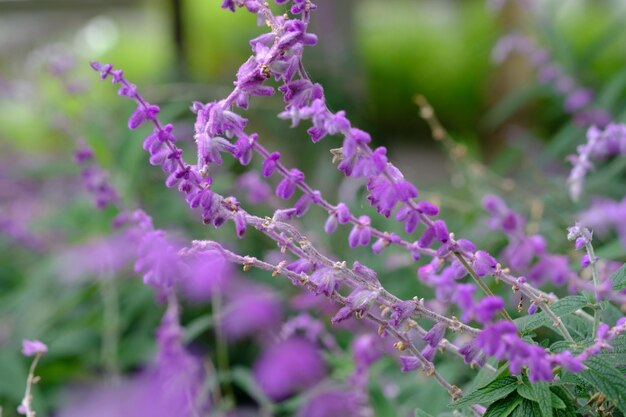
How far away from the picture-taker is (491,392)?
77 cm

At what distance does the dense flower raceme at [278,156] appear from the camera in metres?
0.70

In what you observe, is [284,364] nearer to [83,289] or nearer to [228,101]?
[83,289]

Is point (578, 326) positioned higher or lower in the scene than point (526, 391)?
higher

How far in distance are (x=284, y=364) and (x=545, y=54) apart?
1440mm

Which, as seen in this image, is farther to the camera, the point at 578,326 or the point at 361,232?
the point at 578,326

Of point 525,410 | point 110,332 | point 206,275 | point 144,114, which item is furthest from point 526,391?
point 110,332

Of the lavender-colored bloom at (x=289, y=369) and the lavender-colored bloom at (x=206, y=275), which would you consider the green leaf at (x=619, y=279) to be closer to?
the lavender-colored bloom at (x=206, y=275)

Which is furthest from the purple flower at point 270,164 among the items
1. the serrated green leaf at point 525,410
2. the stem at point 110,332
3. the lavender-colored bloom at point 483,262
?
the stem at point 110,332

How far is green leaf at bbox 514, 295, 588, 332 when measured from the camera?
78 centimetres

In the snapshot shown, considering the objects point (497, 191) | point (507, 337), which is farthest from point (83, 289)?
point (507, 337)

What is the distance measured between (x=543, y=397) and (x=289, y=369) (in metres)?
1.02

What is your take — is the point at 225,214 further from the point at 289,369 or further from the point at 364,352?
the point at 289,369

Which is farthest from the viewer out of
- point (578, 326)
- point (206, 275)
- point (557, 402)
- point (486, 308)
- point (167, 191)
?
point (167, 191)

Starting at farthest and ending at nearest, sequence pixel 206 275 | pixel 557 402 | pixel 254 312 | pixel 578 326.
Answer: pixel 254 312
pixel 206 275
pixel 578 326
pixel 557 402
